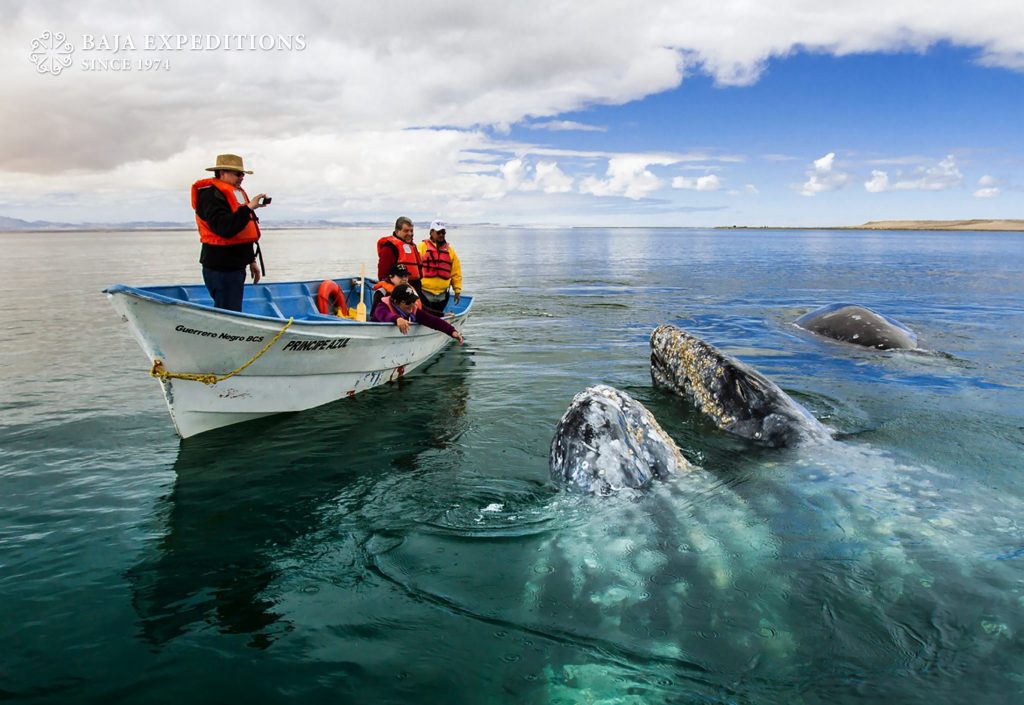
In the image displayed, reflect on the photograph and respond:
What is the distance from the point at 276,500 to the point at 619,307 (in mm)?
17028

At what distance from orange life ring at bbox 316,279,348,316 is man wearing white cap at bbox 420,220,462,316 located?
6.04ft

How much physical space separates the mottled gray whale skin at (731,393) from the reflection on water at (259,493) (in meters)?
3.34

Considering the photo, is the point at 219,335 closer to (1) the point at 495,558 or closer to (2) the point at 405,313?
(2) the point at 405,313

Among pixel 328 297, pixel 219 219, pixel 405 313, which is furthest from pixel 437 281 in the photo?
pixel 219 219

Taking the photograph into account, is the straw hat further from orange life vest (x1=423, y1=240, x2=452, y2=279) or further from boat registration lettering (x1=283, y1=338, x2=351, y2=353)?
orange life vest (x1=423, y1=240, x2=452, y2=279)

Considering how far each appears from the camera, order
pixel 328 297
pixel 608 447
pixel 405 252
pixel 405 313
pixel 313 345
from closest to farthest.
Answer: pixel 608 447 → pixel 313 345 → pixel 405 313 → pixel 328 297 → pixel 405 252

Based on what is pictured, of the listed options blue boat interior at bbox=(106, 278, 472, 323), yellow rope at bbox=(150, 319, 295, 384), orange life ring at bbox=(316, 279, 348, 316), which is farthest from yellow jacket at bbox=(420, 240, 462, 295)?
yellow rope at bbox=(150, 319, 295, 384)

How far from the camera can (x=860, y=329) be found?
14.2 m

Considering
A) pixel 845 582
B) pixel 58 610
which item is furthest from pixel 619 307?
pixel 58 610

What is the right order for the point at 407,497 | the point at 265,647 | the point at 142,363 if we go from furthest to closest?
the point at 142,363 → the point at 407,497 → the point at 265,647

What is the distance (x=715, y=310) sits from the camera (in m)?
21.0

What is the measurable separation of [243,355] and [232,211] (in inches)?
76.4

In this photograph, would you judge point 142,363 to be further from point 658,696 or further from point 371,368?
point 658,696

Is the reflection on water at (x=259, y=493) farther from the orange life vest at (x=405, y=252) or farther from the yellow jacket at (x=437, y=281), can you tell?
the yellow jacket at (x=437, y=281)
